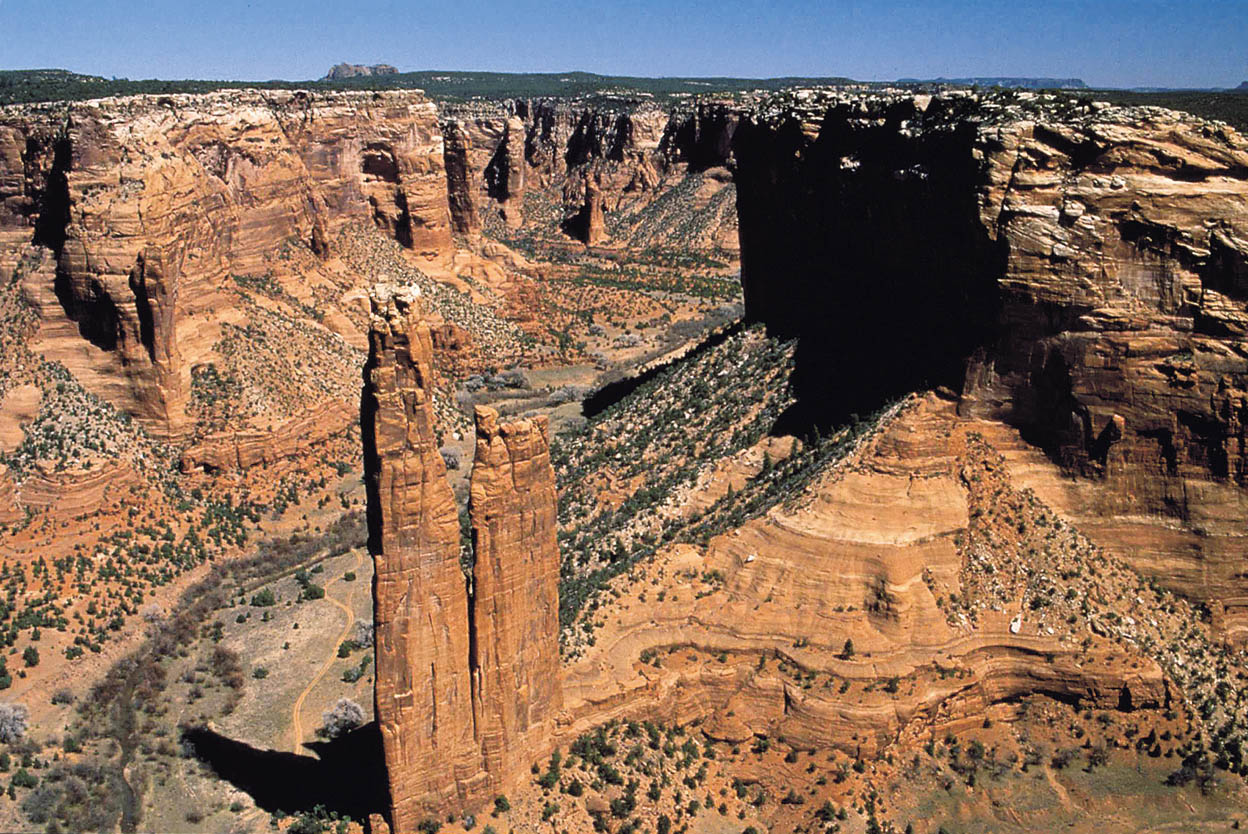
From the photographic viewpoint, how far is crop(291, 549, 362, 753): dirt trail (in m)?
38.7

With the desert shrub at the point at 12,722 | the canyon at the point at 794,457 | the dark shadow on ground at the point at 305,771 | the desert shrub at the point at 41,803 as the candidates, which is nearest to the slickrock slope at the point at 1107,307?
the canyon at the point at 794,457

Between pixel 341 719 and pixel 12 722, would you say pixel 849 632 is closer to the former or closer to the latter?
pixel 341 719

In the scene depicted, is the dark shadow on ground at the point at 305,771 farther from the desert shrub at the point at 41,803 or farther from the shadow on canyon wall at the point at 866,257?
the shadow on canyon wall at the point at 866,257

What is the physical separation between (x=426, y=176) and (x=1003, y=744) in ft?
211

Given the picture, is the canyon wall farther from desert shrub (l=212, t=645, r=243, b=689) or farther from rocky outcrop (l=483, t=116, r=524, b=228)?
desert shrub (l=212, t=645, r=243, b=689)

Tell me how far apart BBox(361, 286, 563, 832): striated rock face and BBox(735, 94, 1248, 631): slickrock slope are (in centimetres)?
1715

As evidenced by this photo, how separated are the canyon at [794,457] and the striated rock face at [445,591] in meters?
0.09

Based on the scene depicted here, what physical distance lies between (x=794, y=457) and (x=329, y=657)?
19.1 meters

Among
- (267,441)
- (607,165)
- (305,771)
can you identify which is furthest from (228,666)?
(607,165)

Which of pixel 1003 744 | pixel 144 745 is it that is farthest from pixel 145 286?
pixel 1003 744

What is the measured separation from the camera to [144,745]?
3841 centimetres

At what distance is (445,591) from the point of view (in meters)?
27.5

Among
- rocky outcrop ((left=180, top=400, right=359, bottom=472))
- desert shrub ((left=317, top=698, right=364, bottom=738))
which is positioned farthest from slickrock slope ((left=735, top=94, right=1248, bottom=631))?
rocky outcrop ((left=180, top=400, right=359, bottom=472))

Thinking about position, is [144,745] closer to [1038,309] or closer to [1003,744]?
[1003,744]
